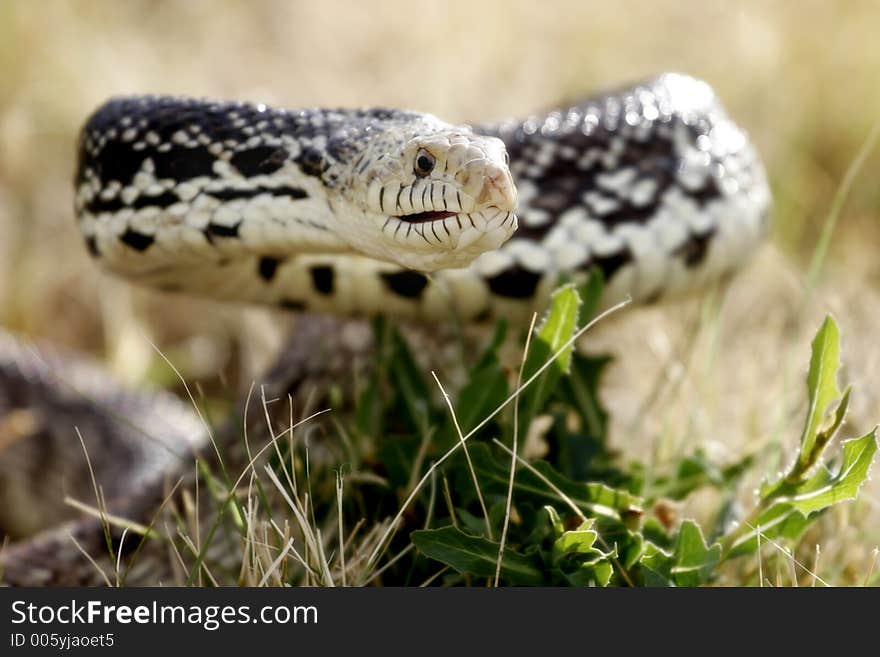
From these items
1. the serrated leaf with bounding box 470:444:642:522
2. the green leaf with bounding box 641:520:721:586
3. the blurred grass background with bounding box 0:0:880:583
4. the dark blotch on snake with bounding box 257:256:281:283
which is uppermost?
the blurred grass background with bounding box 0:0:880:583

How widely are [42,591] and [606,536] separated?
1576 mm

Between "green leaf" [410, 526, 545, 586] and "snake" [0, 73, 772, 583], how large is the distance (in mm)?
783

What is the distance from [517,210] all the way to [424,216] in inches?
23.3

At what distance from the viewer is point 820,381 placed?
331cm

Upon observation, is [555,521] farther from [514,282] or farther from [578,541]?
[514,282]

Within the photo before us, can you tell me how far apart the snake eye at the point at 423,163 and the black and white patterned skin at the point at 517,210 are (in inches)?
5.8

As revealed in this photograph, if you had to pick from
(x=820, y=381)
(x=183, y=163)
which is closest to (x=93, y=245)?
(x=183, y=163)

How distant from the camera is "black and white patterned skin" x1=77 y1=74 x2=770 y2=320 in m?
3.67

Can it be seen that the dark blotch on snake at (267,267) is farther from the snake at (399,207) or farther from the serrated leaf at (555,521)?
the serrated leaf at (555,521)

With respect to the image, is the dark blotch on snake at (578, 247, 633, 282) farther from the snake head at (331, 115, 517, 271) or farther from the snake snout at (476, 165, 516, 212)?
the snake snout at (476, 165, 516, 212)

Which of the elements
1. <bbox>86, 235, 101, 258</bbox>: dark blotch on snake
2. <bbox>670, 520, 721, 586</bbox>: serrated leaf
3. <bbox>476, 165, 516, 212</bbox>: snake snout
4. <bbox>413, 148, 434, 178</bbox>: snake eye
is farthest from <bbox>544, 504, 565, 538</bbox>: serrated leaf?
<bbox>86, 235, 101, 258</bbox>: dark blotch on snake

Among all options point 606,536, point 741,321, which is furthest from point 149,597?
point 741,321

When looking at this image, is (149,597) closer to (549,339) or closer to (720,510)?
(549,339)

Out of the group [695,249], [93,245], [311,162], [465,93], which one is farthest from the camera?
[465,93]
